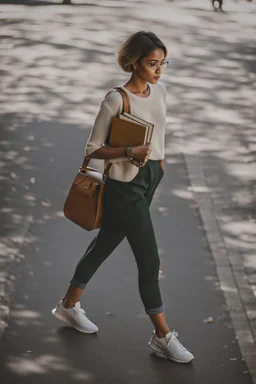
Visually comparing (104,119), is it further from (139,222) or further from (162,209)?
(162,209)

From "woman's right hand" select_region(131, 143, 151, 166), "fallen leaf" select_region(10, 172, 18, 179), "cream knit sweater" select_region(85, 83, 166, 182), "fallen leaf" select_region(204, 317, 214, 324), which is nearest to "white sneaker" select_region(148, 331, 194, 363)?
"fallen leaf" select_region(204, 317, 214, 324)

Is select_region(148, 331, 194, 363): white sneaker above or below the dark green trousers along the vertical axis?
below

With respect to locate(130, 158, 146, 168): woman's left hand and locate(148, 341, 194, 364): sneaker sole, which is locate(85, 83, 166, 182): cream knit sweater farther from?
locate(148, 341, 194, 364): sneaker sole

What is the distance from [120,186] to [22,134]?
7.07 m

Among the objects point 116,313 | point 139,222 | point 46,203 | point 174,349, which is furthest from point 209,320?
point 46,203

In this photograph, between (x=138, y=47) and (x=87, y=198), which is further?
(x=87, y=198)

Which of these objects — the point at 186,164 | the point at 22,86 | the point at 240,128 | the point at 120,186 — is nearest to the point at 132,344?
the point at 120,186

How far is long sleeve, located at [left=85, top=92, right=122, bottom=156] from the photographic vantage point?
6008 millimetres

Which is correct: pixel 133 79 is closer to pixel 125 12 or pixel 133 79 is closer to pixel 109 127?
pixel 109 127

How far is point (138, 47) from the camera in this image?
598 cm

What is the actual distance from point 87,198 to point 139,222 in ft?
1.35

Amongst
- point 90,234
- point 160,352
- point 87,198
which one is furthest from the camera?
point 90,234

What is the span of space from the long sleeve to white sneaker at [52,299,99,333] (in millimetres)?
1422

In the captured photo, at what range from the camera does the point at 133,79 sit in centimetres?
611
